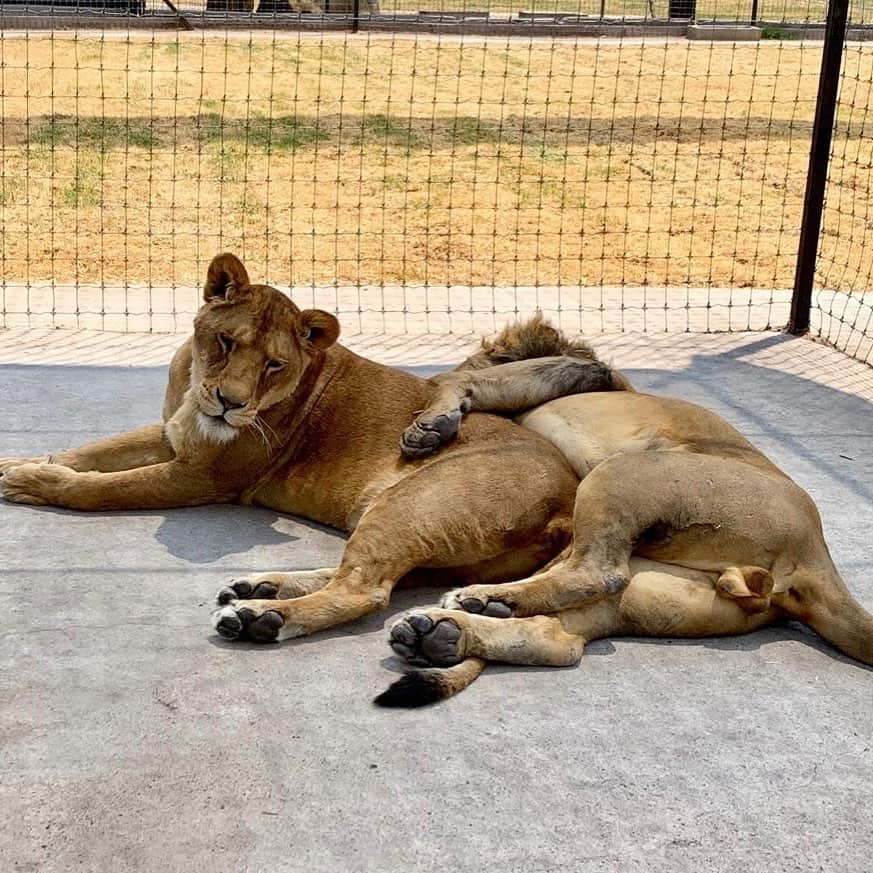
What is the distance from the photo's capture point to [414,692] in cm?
361

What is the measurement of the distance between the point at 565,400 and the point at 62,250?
688cm

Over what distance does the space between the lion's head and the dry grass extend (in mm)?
4784

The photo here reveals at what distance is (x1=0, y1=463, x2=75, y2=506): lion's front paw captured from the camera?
4922 millimetres

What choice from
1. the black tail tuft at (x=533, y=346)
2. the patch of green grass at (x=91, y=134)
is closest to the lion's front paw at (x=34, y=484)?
the black tail tuft at (x=533, y=346)

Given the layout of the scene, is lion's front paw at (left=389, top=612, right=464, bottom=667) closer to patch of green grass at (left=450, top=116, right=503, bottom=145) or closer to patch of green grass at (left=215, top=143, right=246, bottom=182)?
patch of green grass at (left=215, top=143, right=246, bottom=182)

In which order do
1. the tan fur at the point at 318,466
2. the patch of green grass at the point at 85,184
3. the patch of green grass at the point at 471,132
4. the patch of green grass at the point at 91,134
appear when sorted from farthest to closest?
the patch of green grass at the point at 471,132, the patch of green grass at the point at 91,134, the patch of green grass at the point at 85,184, the tan fur at the point at 318,466

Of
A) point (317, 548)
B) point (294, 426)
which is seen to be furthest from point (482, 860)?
point (294, 426)

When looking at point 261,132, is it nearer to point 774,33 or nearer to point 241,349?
point 241,349

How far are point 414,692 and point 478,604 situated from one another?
0.45 metres

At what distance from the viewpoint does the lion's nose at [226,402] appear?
4.62 metres

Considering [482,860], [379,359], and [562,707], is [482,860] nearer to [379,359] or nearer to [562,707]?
[562,707]

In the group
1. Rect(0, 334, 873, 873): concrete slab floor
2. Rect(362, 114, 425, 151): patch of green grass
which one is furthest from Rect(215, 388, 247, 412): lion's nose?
Rect(362, 114, 425, 151): patch of green grass

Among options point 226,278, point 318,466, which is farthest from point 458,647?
point 226,278

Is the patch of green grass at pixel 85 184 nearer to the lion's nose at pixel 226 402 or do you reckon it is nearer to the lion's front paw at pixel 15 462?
the lion's front paw at pixel 15 462
